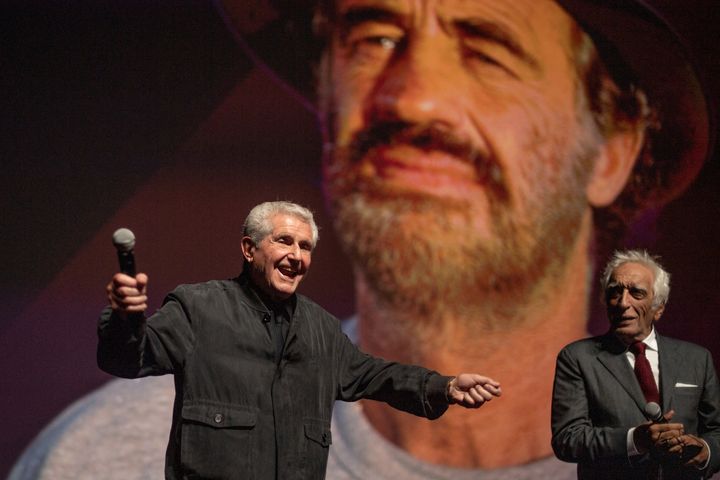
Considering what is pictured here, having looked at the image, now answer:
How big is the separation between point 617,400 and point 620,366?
0.10 m

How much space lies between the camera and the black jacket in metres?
2.18

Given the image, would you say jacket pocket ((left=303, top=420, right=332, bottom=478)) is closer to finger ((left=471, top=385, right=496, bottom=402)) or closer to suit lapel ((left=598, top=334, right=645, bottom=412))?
finger ((left=471, top=385, right=496, bottom=402))

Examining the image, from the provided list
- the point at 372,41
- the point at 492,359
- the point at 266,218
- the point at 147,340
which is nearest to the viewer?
the point at 147,340

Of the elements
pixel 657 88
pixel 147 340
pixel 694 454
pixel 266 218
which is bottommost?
pixel 694 454

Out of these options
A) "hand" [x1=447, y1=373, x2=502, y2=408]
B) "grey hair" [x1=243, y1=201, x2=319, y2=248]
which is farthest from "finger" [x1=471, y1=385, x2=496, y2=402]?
"grey hair" [x1=243, y1=201, x2=319, y2=248]

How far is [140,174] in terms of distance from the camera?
12.2 ft

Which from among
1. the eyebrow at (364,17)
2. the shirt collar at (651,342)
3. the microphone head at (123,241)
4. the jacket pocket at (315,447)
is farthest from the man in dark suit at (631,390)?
the eyebrow at (364,17)

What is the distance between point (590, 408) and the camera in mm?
2465

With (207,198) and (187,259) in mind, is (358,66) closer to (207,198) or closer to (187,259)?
(207,198)

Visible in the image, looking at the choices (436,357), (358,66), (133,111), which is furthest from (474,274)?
(133,111)

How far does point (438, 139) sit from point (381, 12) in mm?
585

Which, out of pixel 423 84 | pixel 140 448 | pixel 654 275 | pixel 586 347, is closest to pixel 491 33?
pixel 423 84

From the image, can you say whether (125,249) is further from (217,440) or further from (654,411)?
(654,411)

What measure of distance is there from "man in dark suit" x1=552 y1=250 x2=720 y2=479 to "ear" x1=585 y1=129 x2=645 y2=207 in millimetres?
1164
